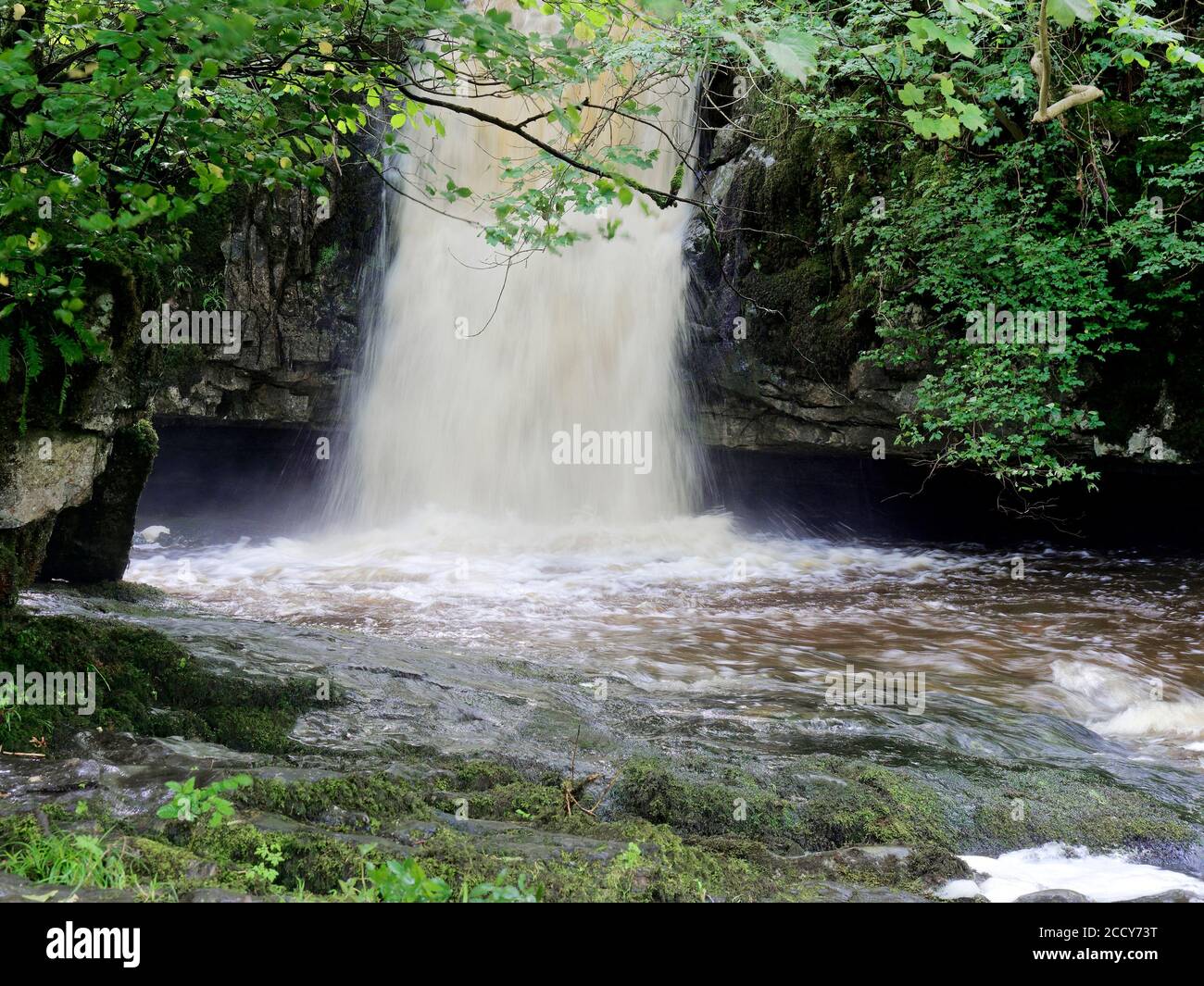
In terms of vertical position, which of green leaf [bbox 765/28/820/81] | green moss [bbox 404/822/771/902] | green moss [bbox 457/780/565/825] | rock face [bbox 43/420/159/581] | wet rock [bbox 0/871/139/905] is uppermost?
green leaf [bbox 765/28/820/81]

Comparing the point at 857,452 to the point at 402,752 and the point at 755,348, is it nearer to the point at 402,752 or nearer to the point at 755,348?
the point at 755,348

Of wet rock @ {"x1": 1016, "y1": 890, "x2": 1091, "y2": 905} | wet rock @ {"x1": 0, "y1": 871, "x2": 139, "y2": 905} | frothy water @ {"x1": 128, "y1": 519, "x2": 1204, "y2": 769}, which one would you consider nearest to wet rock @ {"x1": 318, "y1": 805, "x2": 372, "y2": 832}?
wet rock @ {"x1": 0, "y1": 871, "x2": 139, "y2": 905}

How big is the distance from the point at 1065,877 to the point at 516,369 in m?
10.9

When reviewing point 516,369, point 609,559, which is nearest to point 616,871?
point 609,559

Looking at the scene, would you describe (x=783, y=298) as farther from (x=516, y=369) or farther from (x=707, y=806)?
(x=707, y=806)

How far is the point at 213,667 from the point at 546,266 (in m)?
9.68

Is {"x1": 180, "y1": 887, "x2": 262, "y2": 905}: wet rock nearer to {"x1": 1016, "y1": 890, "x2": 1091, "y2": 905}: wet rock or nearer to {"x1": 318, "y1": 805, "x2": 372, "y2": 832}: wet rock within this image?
{"x1": 318, "y1": 805, "x2": 372, "y2": 832}: wet rock

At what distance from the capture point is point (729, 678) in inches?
249

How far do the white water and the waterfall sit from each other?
371 inches
